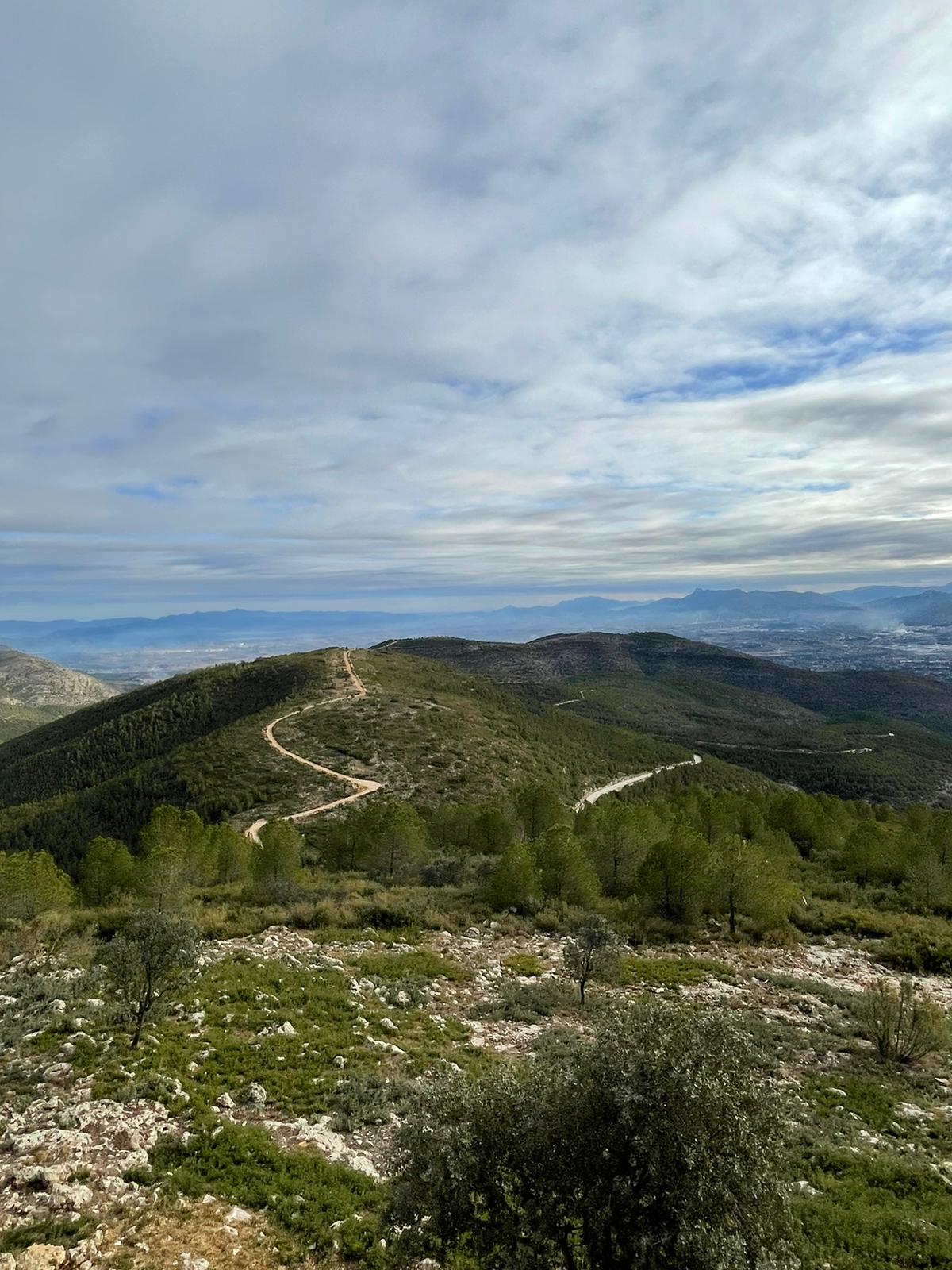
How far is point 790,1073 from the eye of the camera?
1666 cm

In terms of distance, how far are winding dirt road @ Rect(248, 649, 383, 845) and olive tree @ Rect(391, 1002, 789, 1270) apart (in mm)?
39737

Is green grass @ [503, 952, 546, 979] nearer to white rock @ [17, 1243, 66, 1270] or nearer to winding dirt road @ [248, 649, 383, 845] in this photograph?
white rock @ [17, 1243, 66, 1270]

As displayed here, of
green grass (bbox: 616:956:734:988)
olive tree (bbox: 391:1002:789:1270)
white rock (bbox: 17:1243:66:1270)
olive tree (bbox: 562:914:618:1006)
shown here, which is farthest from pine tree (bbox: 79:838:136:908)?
olive tree (bbox: 391:1002:789:1270)

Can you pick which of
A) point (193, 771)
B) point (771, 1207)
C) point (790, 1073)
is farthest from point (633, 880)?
point (193, 771)

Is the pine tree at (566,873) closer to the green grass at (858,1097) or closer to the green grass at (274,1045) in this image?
the green grass at (274,1045)

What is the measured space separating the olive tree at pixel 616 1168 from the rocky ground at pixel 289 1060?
164 inches

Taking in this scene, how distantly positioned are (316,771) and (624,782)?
54674mm

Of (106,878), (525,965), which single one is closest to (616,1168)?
(525,965)

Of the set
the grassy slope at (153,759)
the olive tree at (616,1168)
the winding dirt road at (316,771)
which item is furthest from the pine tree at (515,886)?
the grassy slope at (153,759)

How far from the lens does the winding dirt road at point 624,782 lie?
283ft

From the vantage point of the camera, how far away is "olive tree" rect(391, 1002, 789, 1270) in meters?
6.96

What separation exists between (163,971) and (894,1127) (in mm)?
18727

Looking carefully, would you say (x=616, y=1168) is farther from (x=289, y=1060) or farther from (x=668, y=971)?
(x=668, y=971)

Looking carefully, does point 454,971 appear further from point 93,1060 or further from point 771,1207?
point 771,1207
